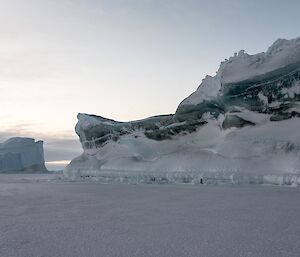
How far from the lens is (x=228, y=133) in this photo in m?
12.5

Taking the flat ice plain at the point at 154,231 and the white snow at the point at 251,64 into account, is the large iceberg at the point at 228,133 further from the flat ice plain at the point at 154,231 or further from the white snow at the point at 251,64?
the flat ice plain at the point at 154,231

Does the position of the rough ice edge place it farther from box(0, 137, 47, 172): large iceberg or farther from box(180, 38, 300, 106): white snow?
box(0, 137, 47, 172): large iceberg

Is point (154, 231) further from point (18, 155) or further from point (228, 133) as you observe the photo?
point (18, 155)

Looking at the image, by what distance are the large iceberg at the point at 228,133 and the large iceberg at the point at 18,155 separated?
Answer: 22.9 m

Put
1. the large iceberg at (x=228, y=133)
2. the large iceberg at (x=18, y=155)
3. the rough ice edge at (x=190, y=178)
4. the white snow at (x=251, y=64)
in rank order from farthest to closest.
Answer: the large iceberg at (x=18, y=155) → the white snow at (x=251, y=64) → the large iceberg at (x=228, y=133) → the rough ice edge at (x=190, y=178)

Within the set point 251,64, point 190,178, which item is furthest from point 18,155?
point 251,64

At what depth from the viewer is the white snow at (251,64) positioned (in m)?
11.8

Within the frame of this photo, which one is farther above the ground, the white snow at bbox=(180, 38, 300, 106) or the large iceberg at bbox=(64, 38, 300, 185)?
the white snow at bbox=(180, 38, 300, 106)

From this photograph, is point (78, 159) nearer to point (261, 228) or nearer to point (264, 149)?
point (264, 149)

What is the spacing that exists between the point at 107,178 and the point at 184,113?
12.3 ft

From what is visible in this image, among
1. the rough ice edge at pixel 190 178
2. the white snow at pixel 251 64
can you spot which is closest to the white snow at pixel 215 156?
the rough ice edge at pixel 190 178

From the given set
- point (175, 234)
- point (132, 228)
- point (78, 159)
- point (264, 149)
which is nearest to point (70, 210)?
point (132, 228)

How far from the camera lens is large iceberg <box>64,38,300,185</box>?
1084 centimetres

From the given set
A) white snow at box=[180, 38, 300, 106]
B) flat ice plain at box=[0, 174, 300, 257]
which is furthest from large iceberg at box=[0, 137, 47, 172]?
flat ice plain at box=[0, 174, 300, 257]
